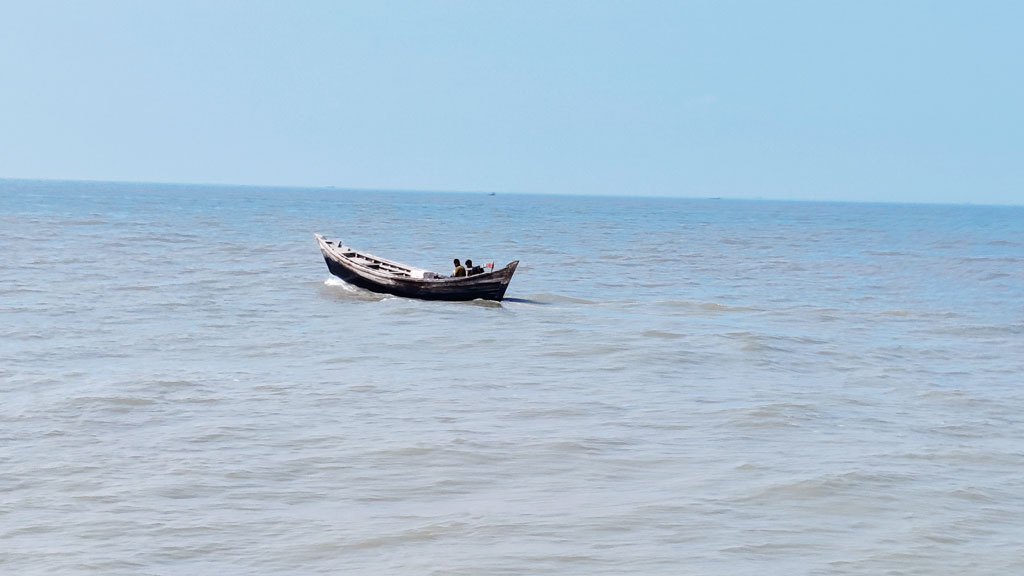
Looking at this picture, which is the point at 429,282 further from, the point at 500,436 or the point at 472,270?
the point at 500,436

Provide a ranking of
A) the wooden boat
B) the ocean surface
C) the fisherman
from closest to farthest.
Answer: the ocean surface, the wooden boat, the fisherman

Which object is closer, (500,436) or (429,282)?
(500,436)

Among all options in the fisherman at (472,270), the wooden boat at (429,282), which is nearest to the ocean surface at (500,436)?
the wooden boat at (429,282)

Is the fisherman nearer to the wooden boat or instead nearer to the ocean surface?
the wooden boat

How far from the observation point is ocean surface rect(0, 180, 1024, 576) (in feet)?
32.4

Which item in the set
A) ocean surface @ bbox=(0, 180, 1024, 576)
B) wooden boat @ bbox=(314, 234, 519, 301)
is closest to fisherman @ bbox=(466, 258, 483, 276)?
wooden boat @ bbox=(314, 234, 519, 301)

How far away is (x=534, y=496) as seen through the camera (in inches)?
445

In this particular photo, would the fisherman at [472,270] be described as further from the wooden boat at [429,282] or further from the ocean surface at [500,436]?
the ocean surface at [500,436]

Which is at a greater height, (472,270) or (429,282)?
(472,270)

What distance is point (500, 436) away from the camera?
13703 millimetres

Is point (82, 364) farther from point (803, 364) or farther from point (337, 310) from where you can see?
point (803, 364)

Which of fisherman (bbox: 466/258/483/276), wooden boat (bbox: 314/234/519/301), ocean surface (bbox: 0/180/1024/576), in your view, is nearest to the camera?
ocean surface (bbox: 0/180/1024/576)

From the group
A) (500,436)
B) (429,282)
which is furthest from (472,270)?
(500,436)

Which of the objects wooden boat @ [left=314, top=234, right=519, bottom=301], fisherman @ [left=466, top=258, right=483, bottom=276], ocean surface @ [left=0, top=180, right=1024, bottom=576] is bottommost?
ocean surface @ [left=0, top=180, right=1024, bottom=576]
